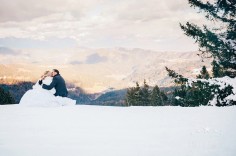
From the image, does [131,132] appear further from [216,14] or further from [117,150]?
[216,14]

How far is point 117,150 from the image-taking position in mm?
5965

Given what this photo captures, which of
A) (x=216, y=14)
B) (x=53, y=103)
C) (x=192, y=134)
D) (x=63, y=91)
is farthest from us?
(x=216, y=14)

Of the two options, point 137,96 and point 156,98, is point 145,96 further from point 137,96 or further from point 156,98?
point 156,98

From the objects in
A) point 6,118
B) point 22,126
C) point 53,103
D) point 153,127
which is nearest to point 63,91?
point 53,103

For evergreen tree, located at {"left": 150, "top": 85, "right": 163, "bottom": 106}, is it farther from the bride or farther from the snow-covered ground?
the snow-covered ground

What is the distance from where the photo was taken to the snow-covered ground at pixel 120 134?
19.2 feet

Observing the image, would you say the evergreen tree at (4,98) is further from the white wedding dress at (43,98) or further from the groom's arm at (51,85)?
the groom's arm at (51,85)

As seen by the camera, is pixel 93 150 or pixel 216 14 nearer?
pixel 93 150

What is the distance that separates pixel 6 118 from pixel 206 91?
11643mm

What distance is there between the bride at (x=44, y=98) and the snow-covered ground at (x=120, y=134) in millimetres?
3308

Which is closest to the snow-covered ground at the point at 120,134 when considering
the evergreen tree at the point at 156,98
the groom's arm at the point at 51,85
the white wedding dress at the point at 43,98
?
the white wedding dress at the point at 43,98

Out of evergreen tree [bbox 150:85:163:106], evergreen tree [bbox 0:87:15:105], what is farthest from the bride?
evergreen tree [bbox 150:85:163:106]

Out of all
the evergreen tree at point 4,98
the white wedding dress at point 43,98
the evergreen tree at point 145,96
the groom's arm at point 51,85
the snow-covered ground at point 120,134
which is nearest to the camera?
the snow-covered ground at point 120,134

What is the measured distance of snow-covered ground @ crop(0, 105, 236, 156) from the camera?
5859 mm
